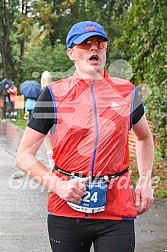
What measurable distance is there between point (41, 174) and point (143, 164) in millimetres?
672

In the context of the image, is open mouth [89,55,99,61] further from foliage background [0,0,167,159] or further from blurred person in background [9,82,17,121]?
blurred person in background [9,82,17,121]

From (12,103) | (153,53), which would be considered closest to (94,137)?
(153,53)

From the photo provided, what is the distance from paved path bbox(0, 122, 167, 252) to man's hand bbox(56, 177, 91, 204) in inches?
135

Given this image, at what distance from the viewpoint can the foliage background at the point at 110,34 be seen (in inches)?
458

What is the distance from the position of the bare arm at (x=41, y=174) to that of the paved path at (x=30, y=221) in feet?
10.8

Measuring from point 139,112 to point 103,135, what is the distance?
0.33 metres

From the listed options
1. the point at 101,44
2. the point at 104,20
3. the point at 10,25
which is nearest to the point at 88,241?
the point at 101,44

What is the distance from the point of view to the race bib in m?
3.54

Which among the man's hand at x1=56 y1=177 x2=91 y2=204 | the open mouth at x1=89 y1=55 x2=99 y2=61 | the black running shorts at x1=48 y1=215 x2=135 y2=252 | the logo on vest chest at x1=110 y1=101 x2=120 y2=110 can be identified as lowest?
the black running shorts at x1=48 y1=215 x2=135 y2=252

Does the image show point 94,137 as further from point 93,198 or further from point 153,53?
point 153,53

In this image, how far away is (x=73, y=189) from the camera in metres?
3.35

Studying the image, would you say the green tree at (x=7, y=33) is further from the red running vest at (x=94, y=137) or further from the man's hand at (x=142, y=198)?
the man's hand at (x=142, y=198)

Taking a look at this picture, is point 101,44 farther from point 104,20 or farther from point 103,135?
point 104,20

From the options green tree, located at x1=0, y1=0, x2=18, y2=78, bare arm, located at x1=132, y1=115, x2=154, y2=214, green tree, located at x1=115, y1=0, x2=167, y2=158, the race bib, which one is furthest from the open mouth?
green tree, located at x1=0, y1=0, x2=18, y2=78
